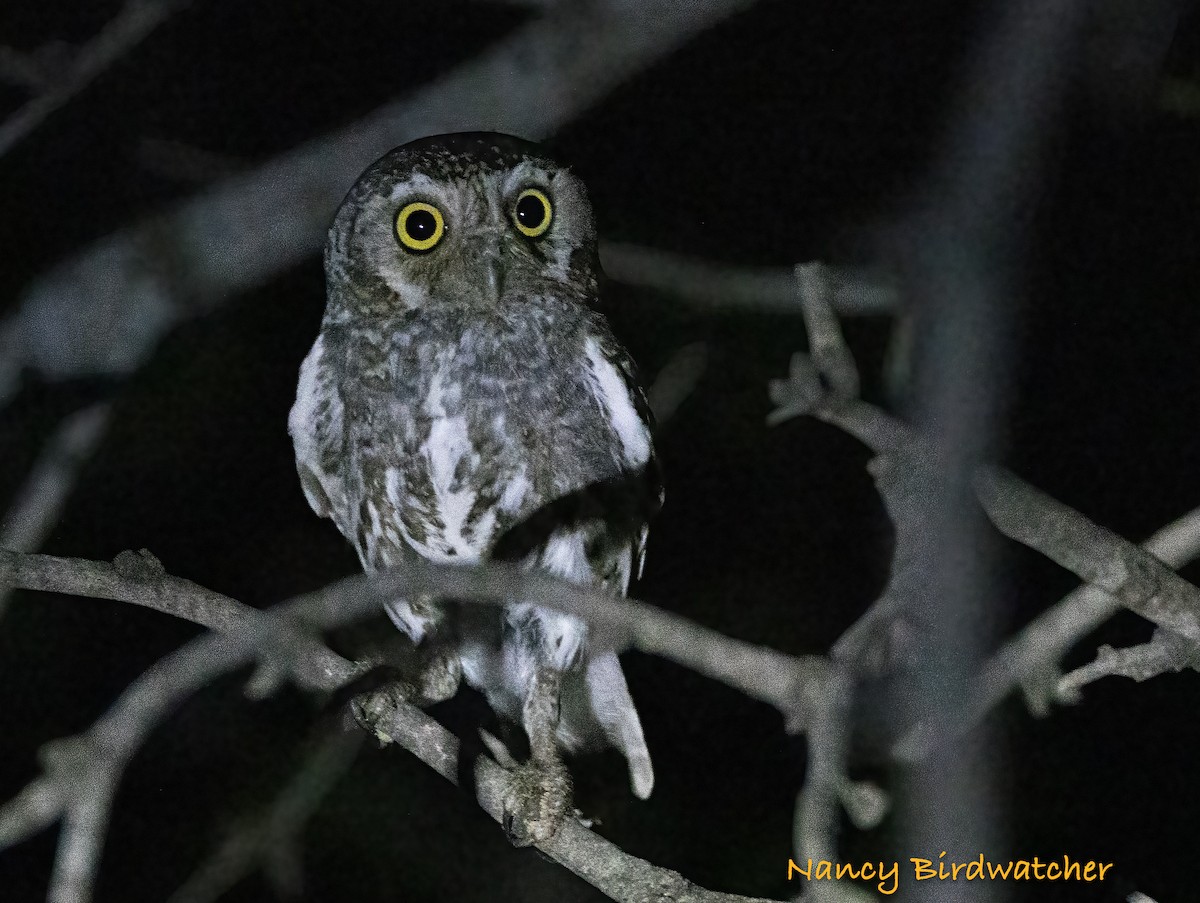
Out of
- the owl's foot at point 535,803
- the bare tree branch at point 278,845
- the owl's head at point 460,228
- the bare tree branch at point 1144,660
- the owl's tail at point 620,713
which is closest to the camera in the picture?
the bare tree branch at point 1144,660

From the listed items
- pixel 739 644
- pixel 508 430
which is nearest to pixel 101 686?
pixel 508 430

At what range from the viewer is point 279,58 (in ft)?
7.89

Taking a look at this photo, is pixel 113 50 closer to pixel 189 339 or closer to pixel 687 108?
pixel 189 339

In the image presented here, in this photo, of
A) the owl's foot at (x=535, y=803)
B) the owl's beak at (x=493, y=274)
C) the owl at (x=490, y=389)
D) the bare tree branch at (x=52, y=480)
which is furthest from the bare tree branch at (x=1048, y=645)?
the bare tree branch at (x=52, y=480)

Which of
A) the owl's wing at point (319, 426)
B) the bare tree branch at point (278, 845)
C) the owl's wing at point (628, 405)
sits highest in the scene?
the owl's wing at point (628, 405)

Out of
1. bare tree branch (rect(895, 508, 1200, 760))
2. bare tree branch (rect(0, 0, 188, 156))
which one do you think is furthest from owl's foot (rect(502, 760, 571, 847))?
bare tree branch (rect(0, 0, 188, 156))

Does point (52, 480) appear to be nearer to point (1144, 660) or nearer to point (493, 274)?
point (493, 274)

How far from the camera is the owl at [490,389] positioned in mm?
1718

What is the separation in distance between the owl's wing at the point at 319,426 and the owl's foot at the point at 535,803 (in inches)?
21.8

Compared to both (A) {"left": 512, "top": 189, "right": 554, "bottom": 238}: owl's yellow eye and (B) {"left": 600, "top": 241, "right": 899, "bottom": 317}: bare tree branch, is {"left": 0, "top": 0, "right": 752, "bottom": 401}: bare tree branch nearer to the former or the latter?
(A) {"left": 512, "top": 189, "right": 554, "bottom": 238}: owl's yellow eye

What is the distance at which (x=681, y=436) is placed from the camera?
266cm

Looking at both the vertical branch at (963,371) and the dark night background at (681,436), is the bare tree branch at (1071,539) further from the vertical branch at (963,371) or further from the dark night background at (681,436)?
the dark night background at (681,436)

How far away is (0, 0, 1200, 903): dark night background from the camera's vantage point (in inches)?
82.5

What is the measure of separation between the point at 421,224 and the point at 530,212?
16cm
